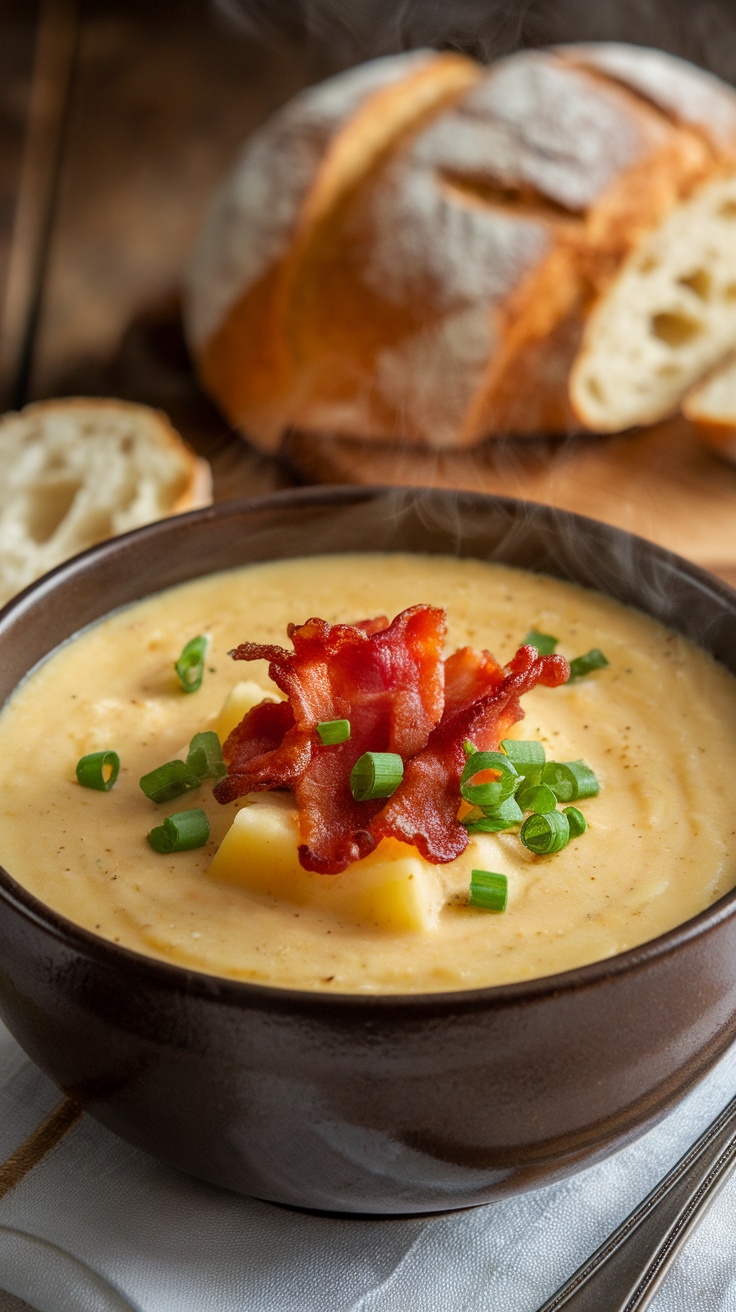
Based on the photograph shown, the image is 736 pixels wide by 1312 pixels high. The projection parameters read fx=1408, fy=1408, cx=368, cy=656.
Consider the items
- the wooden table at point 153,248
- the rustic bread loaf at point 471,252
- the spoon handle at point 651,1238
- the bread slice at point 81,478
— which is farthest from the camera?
the wooden table at point 153,248

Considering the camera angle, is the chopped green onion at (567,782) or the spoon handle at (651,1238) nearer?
the spoon handle at (651,1238)

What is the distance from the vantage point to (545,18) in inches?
243

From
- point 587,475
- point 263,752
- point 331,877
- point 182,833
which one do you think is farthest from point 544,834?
point 587,475

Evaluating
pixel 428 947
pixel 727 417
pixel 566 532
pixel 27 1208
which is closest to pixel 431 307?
pixel 727 417

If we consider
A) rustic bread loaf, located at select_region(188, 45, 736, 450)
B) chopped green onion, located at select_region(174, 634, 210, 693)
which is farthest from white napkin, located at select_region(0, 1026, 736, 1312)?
rustic bread loaf, located at select_region(188, 45, 736, 450)

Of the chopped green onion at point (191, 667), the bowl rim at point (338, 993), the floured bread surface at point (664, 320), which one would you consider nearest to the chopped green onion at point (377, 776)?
the bowl rim at point (338, 993)

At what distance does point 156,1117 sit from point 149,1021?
0.65 ft

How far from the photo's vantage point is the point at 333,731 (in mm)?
2291

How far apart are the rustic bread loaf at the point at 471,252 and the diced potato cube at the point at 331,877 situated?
2.39 meters

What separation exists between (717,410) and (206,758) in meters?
2.62

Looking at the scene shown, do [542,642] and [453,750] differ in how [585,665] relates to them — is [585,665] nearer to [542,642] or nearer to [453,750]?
[542,642]

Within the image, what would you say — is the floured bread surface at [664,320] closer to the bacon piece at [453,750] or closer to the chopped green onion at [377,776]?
the bacon piece at [453,750]

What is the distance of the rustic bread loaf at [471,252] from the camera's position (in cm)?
427

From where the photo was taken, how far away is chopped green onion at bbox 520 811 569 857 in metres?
2.25
